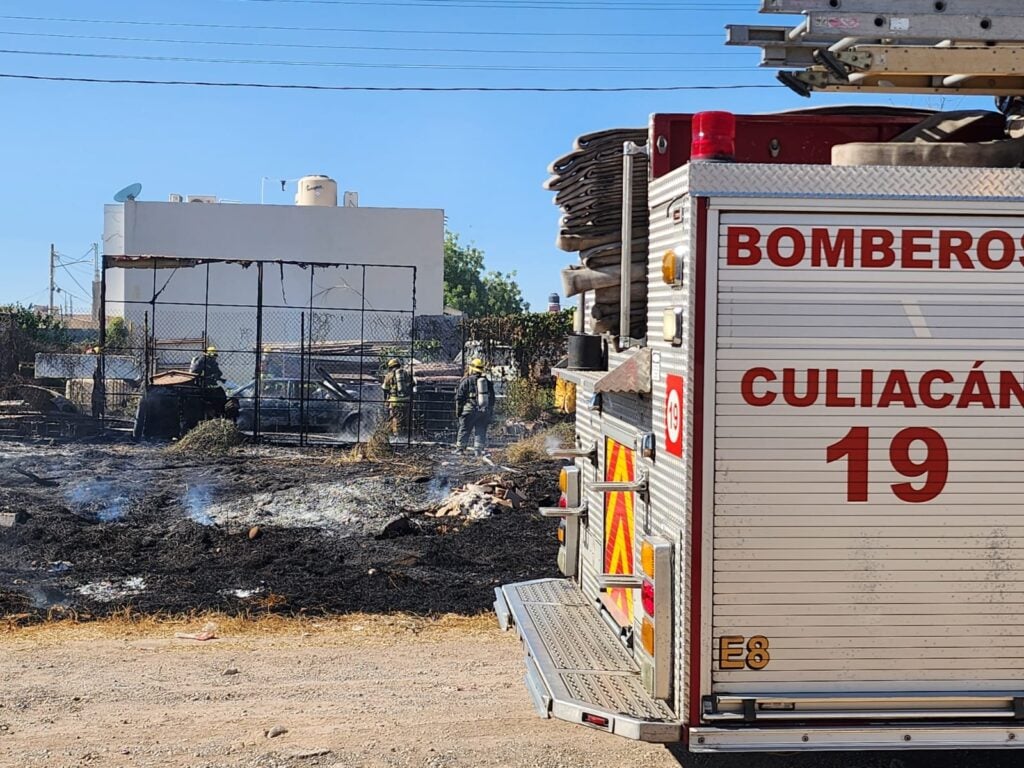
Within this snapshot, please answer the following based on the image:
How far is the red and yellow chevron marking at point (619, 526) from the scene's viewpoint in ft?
17.9

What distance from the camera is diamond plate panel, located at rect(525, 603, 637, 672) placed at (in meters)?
5.17

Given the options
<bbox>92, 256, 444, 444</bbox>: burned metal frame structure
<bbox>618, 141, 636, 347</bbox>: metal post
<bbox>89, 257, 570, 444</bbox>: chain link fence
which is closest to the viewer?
<bbox>618, 141, 636, 347</bbox>: metal post

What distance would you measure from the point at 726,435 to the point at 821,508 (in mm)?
458

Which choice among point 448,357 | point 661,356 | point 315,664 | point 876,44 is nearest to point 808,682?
point 661,356

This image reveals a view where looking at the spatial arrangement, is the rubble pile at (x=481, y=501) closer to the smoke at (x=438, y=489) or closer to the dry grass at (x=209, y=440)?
the smoke at (x=438, y=489)

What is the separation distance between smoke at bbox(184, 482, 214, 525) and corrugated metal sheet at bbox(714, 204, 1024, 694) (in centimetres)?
912

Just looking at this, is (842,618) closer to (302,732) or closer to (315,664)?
(302,732)

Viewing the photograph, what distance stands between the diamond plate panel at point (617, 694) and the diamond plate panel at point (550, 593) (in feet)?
4.43

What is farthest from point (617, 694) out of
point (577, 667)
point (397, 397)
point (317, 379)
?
point (317, 379)

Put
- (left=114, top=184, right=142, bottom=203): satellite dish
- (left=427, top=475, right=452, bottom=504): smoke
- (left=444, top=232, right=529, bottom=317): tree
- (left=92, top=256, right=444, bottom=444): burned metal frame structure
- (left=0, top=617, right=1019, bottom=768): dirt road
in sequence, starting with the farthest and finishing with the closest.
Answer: (left=444, top=232, right=529, bottom=317): tree, (left=114, top=184, right=142, bottom=203): satellite dish, (left=92, top=256, right=444, bottom=444): burned metal frame structure, (left=427, top=475, right=452, bottom=504): smoke, (left=0, top=617, right=1019, bottom=768): dirt road

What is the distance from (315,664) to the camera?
23.8ft

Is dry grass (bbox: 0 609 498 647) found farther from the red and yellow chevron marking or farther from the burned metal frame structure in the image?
the burned metal frame structure

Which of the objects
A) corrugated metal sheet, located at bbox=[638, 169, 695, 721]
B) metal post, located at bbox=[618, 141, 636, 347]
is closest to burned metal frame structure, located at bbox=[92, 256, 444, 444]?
metal post, located at bbox=[618, 141, 636, 347]

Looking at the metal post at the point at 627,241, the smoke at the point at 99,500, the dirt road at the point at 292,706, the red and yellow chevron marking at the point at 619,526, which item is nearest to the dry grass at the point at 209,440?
the smoke at the point at 99,500
